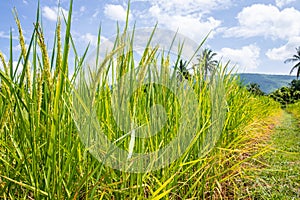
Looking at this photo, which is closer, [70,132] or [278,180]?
[70,132]

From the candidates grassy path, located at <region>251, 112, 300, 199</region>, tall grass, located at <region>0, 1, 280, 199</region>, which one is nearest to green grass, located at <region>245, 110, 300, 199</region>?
grassy path, located at <region>251, 112, 300, 199</region>

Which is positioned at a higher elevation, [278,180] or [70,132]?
[70,132]

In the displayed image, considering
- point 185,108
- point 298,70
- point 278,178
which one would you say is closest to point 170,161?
point 185,108

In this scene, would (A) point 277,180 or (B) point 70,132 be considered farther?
(A) point 277,180

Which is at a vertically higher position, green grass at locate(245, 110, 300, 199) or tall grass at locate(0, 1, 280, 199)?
tall grass at locate(0, 1, 280, 199)

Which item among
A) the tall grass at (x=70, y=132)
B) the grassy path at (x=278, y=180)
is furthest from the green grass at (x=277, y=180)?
the tall grass at (x=70, y=132)

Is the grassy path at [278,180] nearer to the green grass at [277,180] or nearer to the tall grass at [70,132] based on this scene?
the green grass at [277,180]

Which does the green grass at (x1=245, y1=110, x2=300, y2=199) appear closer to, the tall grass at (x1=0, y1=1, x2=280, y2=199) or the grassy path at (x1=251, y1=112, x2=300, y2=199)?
the grassy path at (x1=251, y1=112, x2=300, y2=199)

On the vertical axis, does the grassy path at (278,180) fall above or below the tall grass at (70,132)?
below

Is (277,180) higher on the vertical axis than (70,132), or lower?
lower

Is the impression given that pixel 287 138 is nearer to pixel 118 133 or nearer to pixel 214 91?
pixel 214 91

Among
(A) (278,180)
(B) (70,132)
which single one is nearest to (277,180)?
(A) (278,180)

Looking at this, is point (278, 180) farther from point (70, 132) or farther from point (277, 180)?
point (70, 132)

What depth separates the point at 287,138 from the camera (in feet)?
15.6
